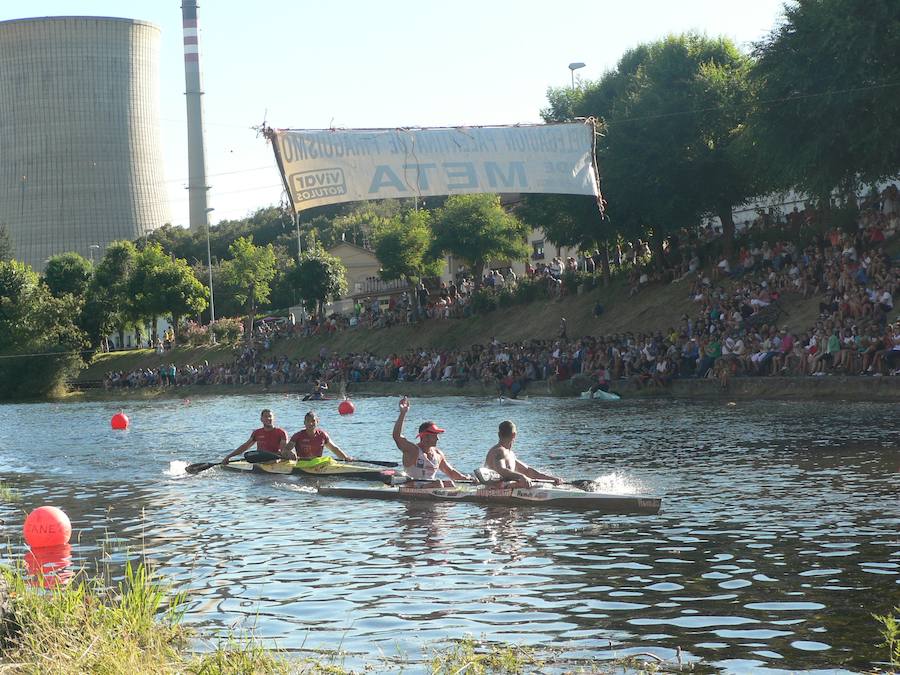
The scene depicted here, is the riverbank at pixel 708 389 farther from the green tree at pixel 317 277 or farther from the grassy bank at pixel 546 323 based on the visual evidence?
the green tree at pixel 317 277

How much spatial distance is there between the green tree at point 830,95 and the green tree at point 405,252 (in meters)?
34.5

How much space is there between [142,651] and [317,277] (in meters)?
72.8

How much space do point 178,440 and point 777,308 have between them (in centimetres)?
1869

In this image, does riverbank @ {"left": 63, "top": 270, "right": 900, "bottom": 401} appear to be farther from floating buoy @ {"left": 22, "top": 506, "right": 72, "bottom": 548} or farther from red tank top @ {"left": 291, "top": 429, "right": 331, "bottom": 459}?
floating buoy @ {"left": 22, "top": 506, "right": 72, "bottom": 548}

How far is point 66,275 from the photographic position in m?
101

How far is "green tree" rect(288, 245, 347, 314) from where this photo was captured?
7981cm

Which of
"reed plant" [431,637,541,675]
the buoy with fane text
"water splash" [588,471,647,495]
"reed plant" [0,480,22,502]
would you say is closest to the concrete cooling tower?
the buoy with fane text

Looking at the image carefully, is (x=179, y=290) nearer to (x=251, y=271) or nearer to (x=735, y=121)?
(x=251, y=271)

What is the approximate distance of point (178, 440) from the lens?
33000 mm

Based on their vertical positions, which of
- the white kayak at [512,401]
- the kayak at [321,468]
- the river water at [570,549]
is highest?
the white kayak at [512,401]

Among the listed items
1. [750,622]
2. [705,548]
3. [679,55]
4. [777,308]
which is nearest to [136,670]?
[750,622]

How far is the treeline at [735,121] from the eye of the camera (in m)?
32.8

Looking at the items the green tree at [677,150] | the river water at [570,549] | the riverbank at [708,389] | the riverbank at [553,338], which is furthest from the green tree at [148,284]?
the river water at [570,549]

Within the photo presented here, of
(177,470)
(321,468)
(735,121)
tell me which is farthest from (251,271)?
(321,468)
